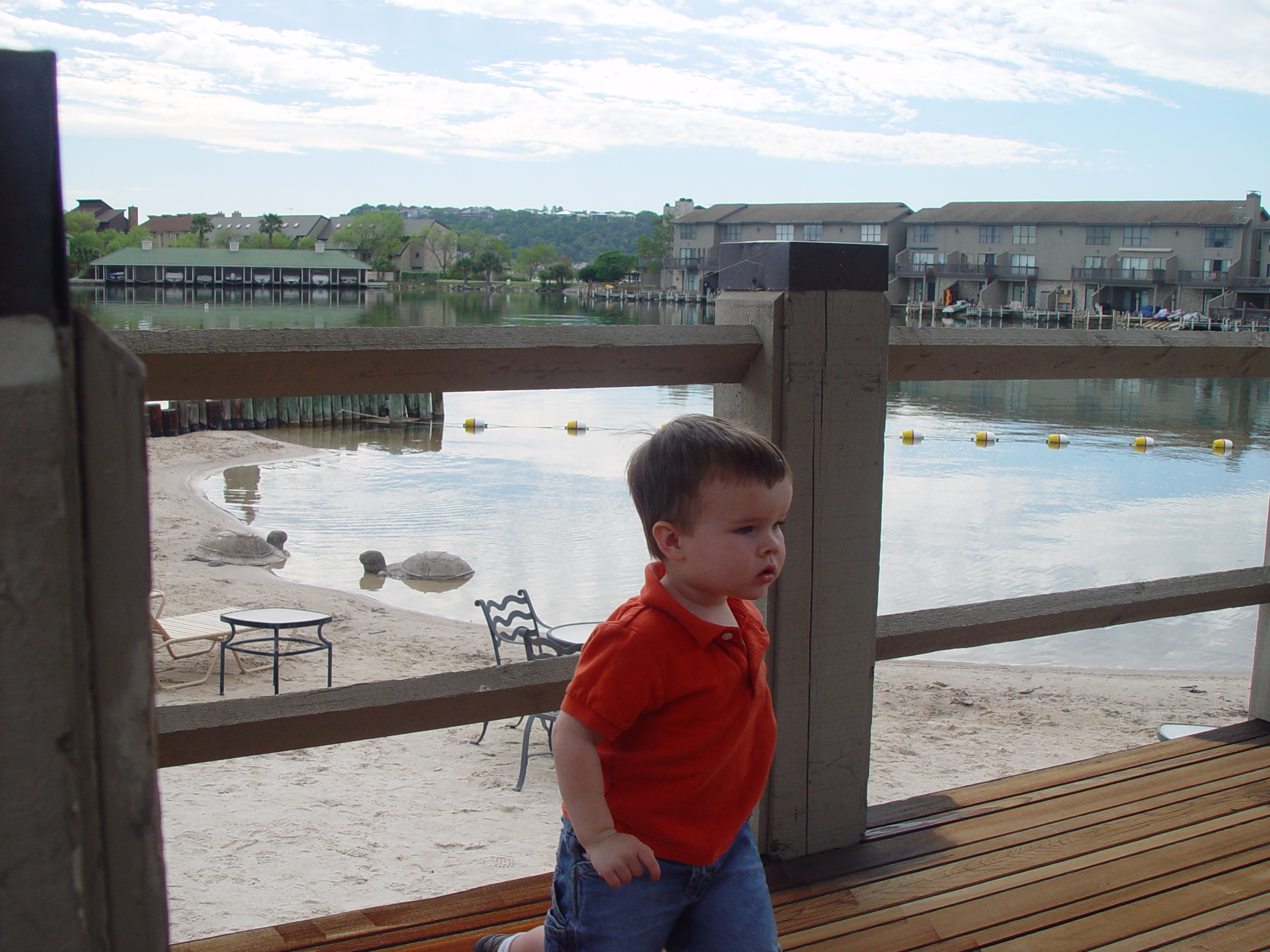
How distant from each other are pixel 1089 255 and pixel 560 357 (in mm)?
93265

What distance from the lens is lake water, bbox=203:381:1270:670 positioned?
490 inches

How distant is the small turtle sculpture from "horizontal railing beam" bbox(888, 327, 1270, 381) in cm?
1140

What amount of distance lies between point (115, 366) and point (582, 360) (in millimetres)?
1306

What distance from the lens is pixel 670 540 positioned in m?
1.45

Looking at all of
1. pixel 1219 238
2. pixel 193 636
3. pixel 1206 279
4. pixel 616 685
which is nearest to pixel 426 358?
pixel 616 685

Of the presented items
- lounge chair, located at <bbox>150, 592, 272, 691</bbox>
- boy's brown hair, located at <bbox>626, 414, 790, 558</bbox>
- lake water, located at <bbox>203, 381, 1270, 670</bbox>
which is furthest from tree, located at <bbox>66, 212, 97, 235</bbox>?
boy's brown hair, located at <bbox>626, 414, 790, 558</bbox>

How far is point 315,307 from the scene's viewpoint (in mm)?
87375

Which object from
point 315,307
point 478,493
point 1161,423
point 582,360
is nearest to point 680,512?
point 582,360

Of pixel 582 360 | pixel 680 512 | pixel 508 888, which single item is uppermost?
pixel 582 360

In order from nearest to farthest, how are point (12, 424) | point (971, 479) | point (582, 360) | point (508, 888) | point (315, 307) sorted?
point (12, 424) < point (582, 360) < point (508, 888) < point (971, 479) < point (315, 307)

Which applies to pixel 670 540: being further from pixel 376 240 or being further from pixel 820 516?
pixel 376 240

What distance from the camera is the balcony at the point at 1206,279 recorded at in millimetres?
77875

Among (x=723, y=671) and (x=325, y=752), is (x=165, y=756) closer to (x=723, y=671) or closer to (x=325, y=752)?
(x=723, y=671)

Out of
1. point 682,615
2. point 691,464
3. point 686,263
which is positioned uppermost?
point 686,263
